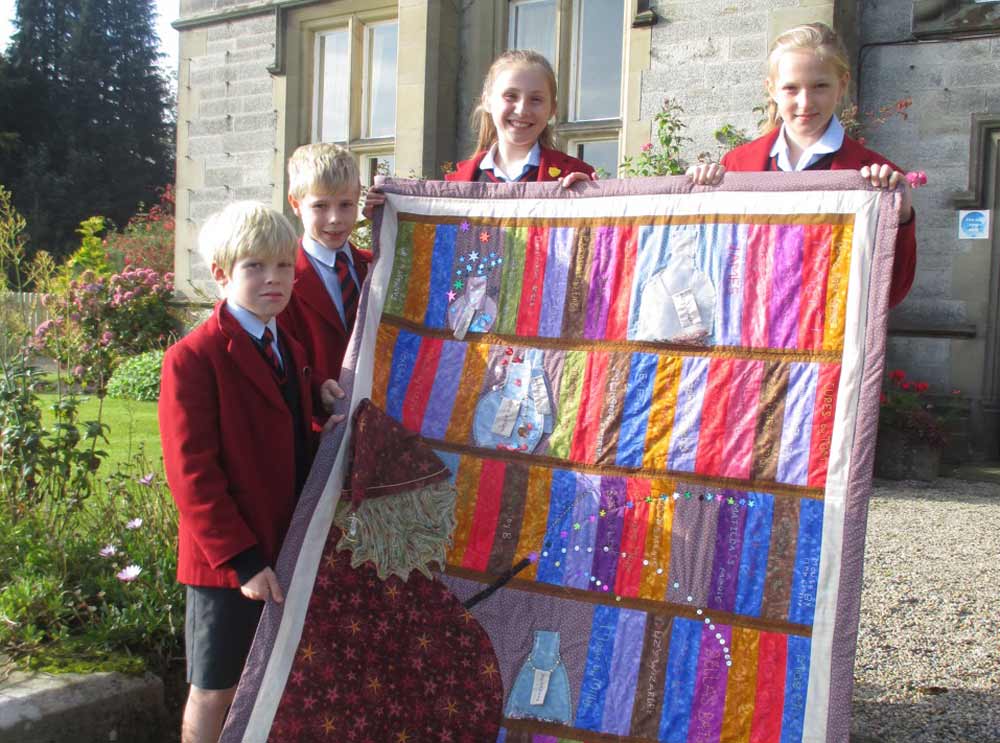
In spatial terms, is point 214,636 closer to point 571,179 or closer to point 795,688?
point 795,688

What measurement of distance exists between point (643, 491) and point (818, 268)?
69 cm

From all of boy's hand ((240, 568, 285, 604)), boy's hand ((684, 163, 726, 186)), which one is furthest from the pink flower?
boy's hand ((684, 163, 726, 186))

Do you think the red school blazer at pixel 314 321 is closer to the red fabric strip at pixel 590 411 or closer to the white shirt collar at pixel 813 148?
the red fabric strip at pixel 590 411

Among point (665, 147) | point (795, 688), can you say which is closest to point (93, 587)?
point (795, 688)

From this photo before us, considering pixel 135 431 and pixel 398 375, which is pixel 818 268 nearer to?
pixel 398 375

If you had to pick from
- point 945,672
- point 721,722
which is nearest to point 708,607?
point 721,722

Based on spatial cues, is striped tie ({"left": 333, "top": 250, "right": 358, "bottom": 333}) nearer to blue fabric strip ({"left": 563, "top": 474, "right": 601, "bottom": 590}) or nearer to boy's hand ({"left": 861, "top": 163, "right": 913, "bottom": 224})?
blue fabric strip ({"left": 563, "top": 474, "right": 601, "bottom": 590})

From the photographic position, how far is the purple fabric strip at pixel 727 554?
2.11 meters

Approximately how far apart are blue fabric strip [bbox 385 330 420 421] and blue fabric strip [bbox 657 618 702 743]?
924 mm

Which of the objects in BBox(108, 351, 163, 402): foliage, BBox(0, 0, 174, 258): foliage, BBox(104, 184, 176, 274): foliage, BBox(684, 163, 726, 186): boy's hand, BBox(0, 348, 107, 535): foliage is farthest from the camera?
BBox(0, 0, 174, 258): foliage

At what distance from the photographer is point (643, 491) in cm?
224

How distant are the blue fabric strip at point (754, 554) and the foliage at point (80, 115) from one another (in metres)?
25.6

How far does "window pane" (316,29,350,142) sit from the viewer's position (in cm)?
879

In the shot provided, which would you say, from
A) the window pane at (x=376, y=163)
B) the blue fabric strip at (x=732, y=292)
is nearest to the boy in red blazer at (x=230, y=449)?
the blue fabric strip at (x=732, y=292)
